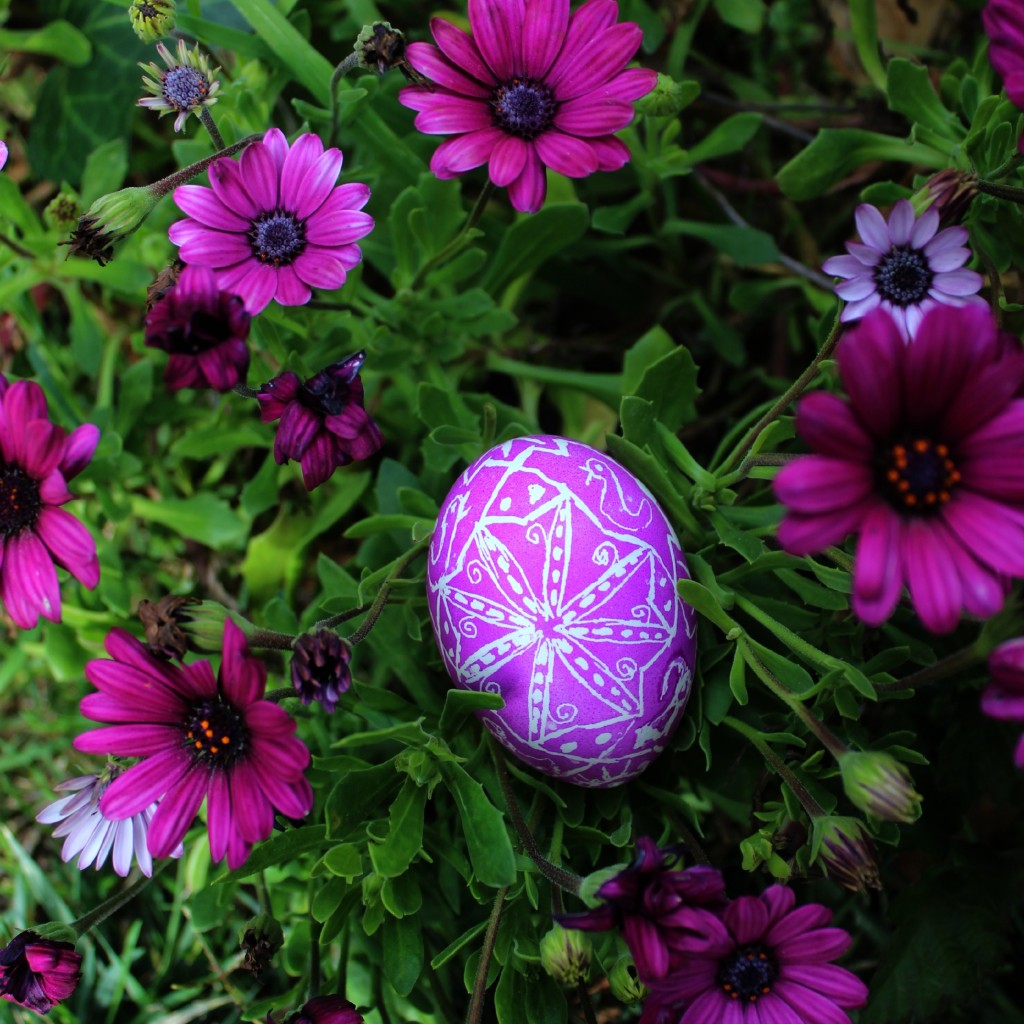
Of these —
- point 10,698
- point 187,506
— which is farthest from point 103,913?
point 10,698

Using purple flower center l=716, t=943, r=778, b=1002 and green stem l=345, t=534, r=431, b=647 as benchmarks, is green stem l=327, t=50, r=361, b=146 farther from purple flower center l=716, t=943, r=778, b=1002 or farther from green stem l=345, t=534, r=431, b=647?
purple flower center l=716, t=943, r=778, b=1002

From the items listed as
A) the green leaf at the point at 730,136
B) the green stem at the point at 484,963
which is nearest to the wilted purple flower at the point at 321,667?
the green stem at the point at 484,963

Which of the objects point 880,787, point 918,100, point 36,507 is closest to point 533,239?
point 918,100

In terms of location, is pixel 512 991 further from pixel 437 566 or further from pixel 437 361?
pixel 437 361

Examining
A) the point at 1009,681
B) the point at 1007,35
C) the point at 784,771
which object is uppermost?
the point at 1007,35

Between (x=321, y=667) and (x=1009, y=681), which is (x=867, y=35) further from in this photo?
(x=321, y=667)

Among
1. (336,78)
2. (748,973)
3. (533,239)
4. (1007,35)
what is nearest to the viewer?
(1007,35)

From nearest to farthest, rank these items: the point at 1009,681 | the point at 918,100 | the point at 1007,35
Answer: the point at 1009,681 → the point at 1007,35 → the point at 918,100

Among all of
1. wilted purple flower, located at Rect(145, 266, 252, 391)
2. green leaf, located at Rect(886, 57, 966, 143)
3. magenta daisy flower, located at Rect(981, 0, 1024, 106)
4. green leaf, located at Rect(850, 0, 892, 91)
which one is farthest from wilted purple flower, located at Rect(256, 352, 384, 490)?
green leaf, located at Rect(850, 0, 892, 91)
